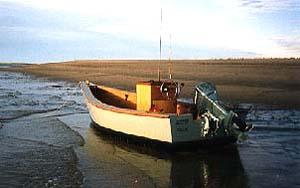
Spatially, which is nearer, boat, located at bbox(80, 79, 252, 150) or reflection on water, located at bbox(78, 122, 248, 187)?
reflection on water, located at bbox(78, 122, 248, 187)

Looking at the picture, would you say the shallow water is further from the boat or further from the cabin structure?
the cabin structure

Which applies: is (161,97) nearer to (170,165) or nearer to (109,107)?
(109,107)

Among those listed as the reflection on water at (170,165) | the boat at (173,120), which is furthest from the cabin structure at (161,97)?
the reflection on water at (170,165)

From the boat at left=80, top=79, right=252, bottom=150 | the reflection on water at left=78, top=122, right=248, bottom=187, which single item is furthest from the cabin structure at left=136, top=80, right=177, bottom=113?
the reflection on water at left=78, top=122, right=248, bottom=187

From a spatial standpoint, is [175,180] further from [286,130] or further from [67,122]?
[67,122]

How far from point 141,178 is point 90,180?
111 centimetres

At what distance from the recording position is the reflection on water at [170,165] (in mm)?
10438

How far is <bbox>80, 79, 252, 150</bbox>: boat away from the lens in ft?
41.5

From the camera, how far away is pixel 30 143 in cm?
1421

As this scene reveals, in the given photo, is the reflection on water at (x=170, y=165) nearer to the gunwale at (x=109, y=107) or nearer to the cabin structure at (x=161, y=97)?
the gunwale at (x=109, y=107)

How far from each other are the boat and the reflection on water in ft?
1.10

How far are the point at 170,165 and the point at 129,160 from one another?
1129 mm

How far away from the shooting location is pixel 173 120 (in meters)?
12.6

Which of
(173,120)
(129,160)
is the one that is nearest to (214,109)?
(173,120)
